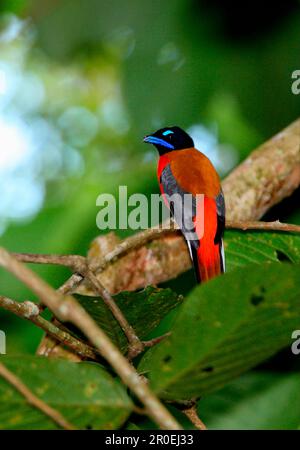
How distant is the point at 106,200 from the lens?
128 inches

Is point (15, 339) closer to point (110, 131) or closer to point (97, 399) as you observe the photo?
point (97, 399)

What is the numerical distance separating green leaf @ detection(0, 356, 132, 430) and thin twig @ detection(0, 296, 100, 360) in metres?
0.38

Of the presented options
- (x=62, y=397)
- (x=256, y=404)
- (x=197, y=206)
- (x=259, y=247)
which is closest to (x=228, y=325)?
(x=62, y=397)

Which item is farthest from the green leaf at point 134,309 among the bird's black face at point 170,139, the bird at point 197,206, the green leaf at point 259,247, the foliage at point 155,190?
the bird's black face at point 170,139

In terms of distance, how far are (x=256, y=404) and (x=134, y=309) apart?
0.44m

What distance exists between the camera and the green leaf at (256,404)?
1.76 m

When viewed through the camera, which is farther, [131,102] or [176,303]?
[131,102]

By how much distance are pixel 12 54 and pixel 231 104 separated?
191 inches

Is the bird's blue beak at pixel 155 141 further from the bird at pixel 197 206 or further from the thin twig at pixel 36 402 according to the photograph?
the thin twig at pixel 36 402

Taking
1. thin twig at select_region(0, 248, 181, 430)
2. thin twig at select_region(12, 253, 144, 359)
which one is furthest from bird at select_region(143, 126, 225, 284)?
thin twig at select_region(0, 248, 181, 430)

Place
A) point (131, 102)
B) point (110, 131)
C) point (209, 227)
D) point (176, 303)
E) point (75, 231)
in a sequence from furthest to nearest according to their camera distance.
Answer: point (110, 131), point (131, 102), point (75, 231), point (209, 227), point (176, 303)

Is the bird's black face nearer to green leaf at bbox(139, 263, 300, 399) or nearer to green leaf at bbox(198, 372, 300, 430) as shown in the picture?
green leaf at bbox(198, 372, 300, 430)

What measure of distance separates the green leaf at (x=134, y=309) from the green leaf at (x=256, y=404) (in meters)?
0.33

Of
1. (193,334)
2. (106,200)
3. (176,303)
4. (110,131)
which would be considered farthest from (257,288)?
(110,131)
